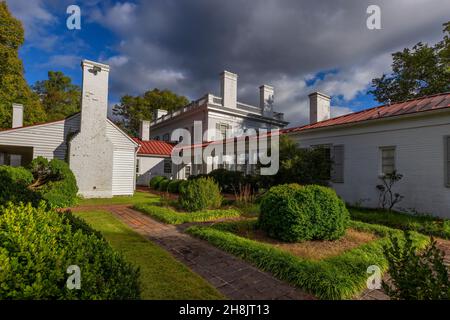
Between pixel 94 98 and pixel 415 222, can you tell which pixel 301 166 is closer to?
pixel 415 222

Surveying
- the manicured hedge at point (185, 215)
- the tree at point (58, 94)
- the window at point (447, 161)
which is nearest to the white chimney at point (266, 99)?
the window at point (447, 161)

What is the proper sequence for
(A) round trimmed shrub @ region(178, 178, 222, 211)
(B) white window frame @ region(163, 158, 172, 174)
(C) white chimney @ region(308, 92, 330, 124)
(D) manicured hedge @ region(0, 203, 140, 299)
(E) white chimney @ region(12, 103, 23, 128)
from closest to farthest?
(D) manicured hedge @ region(0, 203, 140, 299), (A) round trimmed shrub @ region(178, 178, 222, 211), (E) white chimney @ region(12, 103, 23, 128), (C) white chimney @ region(308, 92, 330, 124), (B) white window frame @ region(163, 158, 172, 174)

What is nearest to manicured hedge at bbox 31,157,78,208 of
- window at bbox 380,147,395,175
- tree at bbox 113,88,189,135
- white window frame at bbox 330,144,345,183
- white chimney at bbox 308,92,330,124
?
white window frame at bbox 330,144,345,183

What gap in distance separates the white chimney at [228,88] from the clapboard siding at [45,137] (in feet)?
38.8

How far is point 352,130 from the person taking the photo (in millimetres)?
10664

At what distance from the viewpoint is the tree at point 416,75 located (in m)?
17.5

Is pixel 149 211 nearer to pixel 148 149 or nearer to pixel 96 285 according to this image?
pixel 96 285

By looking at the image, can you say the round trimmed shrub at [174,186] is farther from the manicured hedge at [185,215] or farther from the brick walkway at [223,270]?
the brick walkway at [223,270]

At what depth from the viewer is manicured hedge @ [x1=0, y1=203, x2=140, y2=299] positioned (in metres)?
1.58

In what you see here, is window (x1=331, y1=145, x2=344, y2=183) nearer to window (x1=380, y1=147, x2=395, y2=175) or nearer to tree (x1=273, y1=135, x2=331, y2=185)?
tree (x1=273, y1=135, x2=331, y2=185)

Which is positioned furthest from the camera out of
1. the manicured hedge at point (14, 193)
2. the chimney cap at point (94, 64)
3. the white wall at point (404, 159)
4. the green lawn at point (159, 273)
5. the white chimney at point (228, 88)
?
the white chimney at point (228, 88)

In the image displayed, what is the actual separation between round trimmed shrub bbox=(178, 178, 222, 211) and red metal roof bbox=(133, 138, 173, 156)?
12.9 meters
